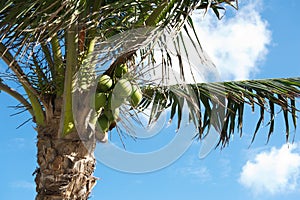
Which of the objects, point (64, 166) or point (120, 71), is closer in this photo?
point (64, 166)

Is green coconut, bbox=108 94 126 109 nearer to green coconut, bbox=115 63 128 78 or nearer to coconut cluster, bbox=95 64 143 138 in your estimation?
coconut cluster, bbox=95 64 143 138

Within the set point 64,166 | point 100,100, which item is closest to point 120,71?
point 100,100

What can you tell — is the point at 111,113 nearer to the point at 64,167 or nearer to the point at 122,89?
the point at 122,89

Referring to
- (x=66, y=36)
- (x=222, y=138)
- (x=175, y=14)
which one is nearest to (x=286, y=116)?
(x=222, y=138)

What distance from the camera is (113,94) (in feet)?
10.8

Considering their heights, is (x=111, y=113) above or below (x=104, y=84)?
below

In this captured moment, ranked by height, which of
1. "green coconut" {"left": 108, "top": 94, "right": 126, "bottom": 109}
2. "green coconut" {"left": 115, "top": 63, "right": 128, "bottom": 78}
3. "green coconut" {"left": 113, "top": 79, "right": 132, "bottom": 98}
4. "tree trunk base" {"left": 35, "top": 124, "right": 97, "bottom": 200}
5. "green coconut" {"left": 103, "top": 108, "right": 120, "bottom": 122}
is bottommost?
"tree trunk base" {"left": 35, "top": 124, "right": 97, "bottom": 200}

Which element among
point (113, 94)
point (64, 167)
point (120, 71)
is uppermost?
point (120, 71)

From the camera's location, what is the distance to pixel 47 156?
331 centimetres

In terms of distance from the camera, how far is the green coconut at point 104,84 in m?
3.26

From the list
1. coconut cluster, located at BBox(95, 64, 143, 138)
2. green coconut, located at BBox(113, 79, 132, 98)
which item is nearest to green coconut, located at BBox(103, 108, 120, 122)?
coconut cluster, located at BBox(95, 64, 143, 138)

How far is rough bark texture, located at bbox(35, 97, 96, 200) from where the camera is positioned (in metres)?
3.26

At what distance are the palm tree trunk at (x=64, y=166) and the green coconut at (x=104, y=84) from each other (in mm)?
379

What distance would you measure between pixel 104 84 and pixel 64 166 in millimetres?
651
